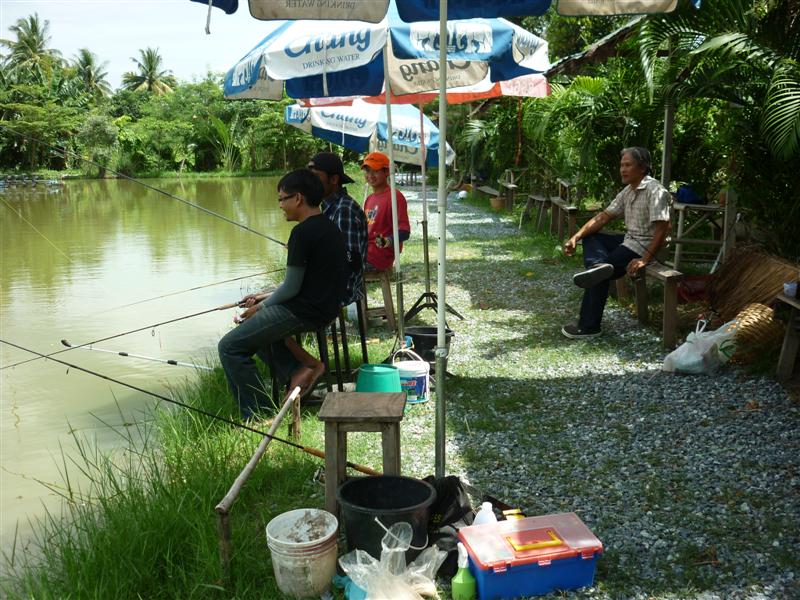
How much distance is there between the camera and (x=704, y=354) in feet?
16.5

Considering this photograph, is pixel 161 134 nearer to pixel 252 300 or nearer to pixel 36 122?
pixel 36 122

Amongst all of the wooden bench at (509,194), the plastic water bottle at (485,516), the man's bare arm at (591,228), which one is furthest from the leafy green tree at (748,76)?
the wooden bench at (509,194)

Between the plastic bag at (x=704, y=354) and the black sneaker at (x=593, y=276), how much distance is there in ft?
3.40

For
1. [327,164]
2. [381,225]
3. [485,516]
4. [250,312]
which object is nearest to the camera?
[485,516]

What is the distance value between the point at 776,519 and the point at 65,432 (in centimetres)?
465

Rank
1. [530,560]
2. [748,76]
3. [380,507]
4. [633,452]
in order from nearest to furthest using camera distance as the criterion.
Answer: [530,560], [380,507], [633,452], [748,76]

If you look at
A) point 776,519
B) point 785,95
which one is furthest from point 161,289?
point 776,519

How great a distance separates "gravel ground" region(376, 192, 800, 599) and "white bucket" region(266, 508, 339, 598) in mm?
865

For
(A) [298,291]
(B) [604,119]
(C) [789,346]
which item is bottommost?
(C) [789,346]

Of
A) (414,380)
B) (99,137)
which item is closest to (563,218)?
(414,380)

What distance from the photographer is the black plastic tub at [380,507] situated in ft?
9.13

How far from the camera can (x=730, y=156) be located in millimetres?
6523

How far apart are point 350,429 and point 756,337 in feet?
11.1

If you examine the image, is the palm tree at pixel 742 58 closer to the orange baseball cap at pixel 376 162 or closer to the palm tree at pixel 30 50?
the orange baseball cap at pixel 376 162
